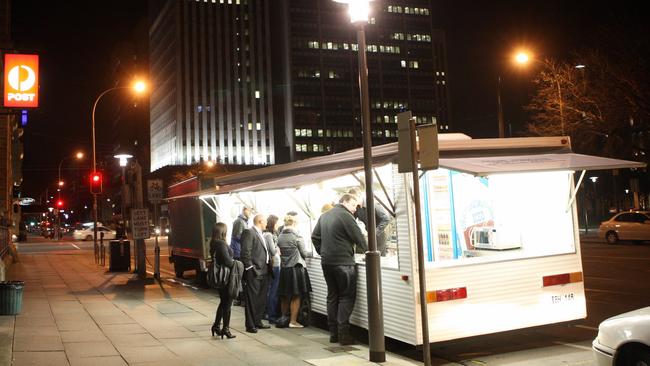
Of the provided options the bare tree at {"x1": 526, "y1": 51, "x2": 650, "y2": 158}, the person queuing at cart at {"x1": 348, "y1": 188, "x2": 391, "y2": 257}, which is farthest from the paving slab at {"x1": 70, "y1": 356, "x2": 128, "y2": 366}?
the bare tree at {"x1": 526, "y1": 51, "x2": 650, "y2": 158}

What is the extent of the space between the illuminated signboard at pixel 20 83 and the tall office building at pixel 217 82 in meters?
115

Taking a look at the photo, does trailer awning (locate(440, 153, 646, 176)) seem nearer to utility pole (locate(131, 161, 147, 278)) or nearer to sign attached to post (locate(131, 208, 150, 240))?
sign attached to post (locate(131, 208, 150, 240))

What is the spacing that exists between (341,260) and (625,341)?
403 cm

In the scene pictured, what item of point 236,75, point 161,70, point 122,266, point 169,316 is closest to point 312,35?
point 236,75

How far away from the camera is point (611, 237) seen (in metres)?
29.3

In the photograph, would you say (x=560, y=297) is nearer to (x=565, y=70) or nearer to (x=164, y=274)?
(x=164, y=274)

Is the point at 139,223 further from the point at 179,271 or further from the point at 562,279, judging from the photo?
the point at 562,279

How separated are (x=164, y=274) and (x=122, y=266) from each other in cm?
186

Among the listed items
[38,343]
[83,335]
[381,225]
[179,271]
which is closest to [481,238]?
[381,225]

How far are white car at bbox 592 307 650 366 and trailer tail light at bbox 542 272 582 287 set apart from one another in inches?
105

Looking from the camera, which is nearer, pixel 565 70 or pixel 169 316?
pixel 169 316

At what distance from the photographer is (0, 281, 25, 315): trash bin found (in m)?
11.4

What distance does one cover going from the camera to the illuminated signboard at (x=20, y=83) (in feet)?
55.5

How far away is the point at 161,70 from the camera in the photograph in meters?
141
